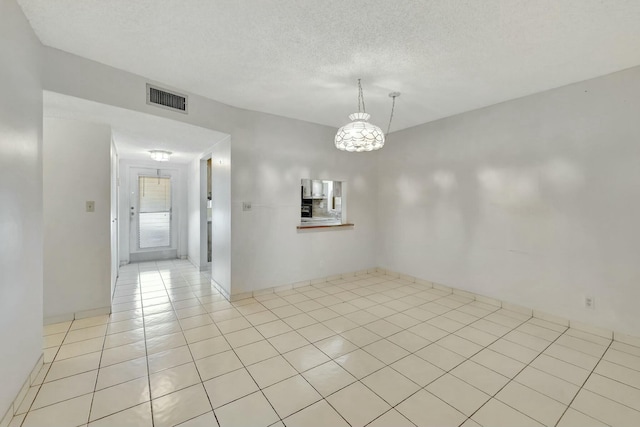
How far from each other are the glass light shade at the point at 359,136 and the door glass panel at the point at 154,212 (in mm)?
5291

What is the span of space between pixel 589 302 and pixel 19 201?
528 cm

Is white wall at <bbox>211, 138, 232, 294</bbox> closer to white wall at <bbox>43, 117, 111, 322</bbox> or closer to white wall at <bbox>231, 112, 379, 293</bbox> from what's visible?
white wall at <bbox>231, 112, 379, 293</bbox>

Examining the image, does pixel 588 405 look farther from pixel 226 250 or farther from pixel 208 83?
pixel 208 83

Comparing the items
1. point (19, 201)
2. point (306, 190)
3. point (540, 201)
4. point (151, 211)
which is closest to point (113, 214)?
point (19, 201)

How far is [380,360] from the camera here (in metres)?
2.39

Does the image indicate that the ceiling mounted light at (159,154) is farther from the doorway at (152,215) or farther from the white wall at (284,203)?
the white wall at (284,203)

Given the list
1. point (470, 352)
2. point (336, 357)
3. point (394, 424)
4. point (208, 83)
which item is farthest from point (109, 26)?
point (470, 352)

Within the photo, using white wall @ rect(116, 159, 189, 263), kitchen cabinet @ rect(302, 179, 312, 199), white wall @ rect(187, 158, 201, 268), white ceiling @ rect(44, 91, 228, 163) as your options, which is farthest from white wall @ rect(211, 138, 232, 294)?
white wall @ rect(116, 159, 189, 263)

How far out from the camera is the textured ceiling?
1.88 m

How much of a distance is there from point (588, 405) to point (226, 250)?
13.0 ft

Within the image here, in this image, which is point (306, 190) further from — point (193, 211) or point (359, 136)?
point (359, 136)

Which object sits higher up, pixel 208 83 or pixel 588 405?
pixel 208 83

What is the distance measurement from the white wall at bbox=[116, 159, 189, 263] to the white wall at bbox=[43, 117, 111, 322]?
114 inches

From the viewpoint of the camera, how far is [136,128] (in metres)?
3.46
